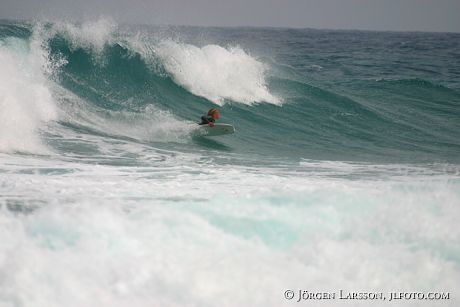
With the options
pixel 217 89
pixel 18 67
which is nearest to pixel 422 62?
pixel 217 89

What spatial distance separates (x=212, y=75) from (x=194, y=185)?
40.3 feet

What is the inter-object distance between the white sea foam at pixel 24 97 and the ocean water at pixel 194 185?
0.05m

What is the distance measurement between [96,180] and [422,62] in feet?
105

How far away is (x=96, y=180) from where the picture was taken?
9.66 m

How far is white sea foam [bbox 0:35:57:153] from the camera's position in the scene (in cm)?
1200

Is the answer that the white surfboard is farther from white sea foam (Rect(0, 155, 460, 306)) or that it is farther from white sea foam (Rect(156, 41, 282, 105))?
white sea foam (Rect(156, 41, 282, 105))

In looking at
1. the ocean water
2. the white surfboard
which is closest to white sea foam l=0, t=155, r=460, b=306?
the ocean water

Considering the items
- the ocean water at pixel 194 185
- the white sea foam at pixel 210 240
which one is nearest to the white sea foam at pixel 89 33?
the ocean water at pixel 194 185

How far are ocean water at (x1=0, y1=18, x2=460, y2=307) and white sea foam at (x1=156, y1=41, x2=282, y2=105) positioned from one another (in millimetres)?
74

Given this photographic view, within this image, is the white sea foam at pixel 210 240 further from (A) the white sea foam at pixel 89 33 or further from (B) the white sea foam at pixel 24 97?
(A) the white sea foam at pixel 89 33

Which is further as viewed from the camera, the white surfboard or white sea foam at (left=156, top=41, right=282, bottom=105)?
white sea foam at (left=156, top=41, right=282, bottom=105)

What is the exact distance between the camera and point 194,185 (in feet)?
32.0

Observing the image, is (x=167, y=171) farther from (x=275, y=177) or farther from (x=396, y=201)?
(x=396, y=201)

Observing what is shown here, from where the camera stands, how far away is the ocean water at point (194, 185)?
676cm
